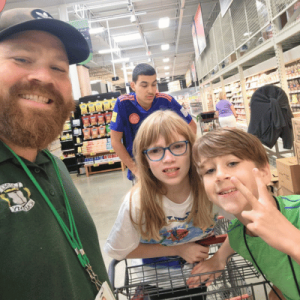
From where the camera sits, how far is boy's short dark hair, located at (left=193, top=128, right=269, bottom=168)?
1.15 m

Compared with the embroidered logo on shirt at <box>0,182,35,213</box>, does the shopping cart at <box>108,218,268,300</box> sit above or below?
below

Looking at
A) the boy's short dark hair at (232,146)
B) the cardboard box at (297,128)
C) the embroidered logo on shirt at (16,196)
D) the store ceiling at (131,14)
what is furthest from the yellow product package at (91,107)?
the embroidered logo on shirt at (16,196)

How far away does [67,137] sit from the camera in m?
9.60

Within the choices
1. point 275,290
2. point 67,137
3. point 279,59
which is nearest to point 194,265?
point 275,290

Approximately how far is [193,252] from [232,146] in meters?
0.60

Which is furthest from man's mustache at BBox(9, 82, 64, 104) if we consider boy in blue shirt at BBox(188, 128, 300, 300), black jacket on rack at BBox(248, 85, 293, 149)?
black jacket on rack at BBox(248, 85, 293, 149)

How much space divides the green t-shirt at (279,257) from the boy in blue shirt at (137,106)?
1.51m

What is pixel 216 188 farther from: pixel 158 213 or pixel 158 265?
pixel 158 265

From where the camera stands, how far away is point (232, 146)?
116 cm

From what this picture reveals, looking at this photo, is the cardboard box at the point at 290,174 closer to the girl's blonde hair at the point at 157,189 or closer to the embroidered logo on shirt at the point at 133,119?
the embroidered logo on shirt at the point at 133,119

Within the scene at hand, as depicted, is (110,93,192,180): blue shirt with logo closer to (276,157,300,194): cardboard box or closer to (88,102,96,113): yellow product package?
(276,157,300,194): cardboard box

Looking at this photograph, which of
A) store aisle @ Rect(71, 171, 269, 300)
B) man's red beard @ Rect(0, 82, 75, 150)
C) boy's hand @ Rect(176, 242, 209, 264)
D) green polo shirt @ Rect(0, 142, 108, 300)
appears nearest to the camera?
green polo shirt @ Rect(0, 142, 108, 300)

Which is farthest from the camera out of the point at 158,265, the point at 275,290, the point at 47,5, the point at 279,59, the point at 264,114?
the point at 47,5

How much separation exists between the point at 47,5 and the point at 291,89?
330 inches
